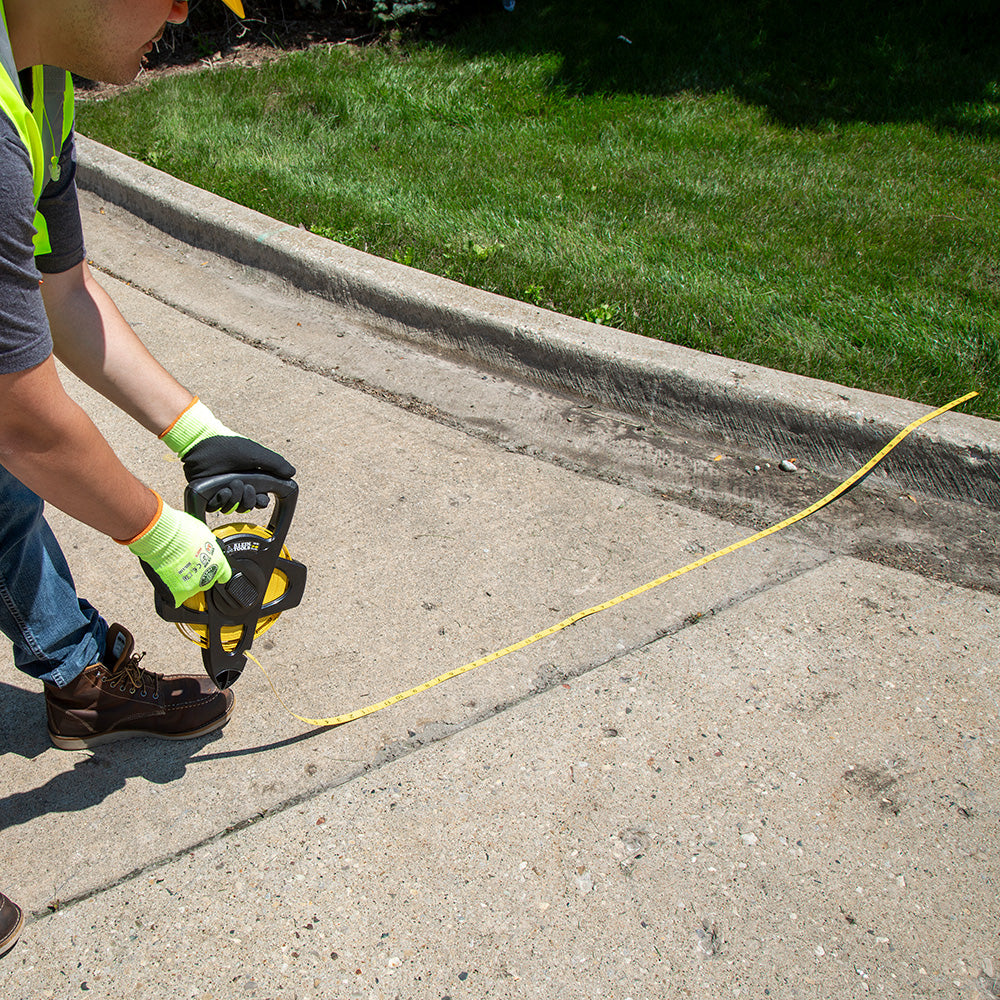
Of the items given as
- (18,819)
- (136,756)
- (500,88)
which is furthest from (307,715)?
A: (500,88)

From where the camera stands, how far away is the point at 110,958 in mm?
1840

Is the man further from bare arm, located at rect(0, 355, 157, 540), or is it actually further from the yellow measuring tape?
the yellow measuring tape

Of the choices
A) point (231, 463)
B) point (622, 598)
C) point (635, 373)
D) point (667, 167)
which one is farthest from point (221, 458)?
point (667, 167)

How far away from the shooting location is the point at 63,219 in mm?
1998

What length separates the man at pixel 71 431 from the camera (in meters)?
1.45

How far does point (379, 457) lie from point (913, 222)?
2872mm

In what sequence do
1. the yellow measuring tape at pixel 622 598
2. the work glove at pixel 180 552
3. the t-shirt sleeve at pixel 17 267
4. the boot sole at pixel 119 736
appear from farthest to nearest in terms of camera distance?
the yellow measuring tape at pixel 622 598 < the boot sole at pixel 119 736 < the work glove at pixel 180 552 < the t-shirt sleeve at pixel 17 267

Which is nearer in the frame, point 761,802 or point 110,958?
point 110,958

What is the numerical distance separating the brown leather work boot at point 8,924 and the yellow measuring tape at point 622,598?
73cm

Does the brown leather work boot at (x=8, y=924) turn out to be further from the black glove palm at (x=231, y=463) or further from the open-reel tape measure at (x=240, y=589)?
the black glove palm at (x=231, y=463)

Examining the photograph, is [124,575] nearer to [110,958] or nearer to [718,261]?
[110,958]

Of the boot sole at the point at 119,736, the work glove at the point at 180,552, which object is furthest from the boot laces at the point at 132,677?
the work glove at the point at 180,552

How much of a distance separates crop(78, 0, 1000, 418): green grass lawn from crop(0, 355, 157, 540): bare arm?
8.15ft

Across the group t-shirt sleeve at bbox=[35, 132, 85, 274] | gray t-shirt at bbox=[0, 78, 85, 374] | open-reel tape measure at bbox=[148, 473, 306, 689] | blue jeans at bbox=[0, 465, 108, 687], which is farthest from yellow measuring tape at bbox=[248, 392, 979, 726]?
gray t-shirt at bbox=[0, 78, 85, 374]
